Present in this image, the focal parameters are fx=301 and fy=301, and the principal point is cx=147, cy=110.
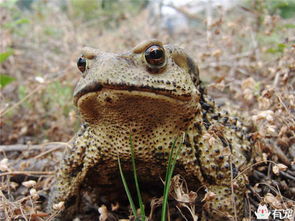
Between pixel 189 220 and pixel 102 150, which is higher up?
pixel 102 150

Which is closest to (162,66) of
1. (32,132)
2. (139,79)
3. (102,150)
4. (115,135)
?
(139,79)

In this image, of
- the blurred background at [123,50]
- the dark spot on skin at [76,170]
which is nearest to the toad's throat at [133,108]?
the dark spot on skin at [76,170]

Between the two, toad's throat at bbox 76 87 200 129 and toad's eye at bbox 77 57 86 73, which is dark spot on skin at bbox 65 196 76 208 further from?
toad's eye at bbox 77 57 86 73

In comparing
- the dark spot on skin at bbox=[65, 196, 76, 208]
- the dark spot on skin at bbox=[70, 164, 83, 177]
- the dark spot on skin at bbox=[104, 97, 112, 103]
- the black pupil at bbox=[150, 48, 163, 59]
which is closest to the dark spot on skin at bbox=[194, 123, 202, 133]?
the black pupil at bbox=[150, 48, 163, 59]

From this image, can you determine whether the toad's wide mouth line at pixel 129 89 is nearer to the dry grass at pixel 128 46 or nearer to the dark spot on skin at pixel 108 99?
the dark spot on skin at pixel 108 99

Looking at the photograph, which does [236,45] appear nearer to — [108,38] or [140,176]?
[108,38]
